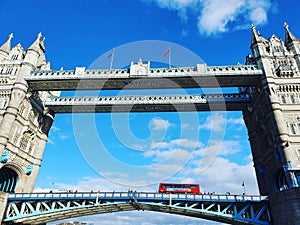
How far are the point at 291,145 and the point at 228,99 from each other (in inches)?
574

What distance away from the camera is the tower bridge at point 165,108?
110 feet

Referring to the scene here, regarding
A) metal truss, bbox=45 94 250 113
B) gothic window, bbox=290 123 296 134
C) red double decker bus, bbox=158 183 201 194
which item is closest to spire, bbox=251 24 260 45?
metal truss, bbox=45 94 250 113

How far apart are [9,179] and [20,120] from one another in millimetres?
10520

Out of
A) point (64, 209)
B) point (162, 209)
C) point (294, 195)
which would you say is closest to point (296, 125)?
point (294, 195)

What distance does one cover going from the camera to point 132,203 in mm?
35594

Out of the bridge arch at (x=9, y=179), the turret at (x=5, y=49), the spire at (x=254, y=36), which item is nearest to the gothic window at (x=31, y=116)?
the bridge arch at (x=9, y=179)

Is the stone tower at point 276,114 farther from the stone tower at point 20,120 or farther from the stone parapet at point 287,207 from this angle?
the stone tower at point 20,120

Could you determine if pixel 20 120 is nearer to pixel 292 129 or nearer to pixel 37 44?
pixel 37 44

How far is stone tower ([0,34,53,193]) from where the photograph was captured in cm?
3791

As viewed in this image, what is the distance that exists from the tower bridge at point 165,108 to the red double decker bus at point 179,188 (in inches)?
75.9

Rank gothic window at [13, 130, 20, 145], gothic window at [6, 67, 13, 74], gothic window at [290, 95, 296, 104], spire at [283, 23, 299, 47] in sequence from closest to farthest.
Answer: gothic window at [290, 95, 296, 104] → gothic window at [13, 130, 20, 145] → spire at [283, 23, 299, 47] → gothic window at [6, 67, 13, 74]

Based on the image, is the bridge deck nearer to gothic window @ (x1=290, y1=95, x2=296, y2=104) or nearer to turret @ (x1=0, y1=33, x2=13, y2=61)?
gothic window @ (x1=290, y1=95, x2=296, y2=104)

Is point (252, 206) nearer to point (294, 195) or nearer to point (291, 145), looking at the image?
point (294, 195)

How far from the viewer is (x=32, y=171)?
43031mm
